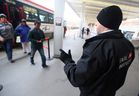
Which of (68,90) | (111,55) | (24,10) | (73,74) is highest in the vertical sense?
(24,10)

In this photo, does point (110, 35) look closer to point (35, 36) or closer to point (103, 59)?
point (103, 59)

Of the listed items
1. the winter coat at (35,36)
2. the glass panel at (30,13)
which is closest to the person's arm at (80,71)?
the winter coat at (35,36)

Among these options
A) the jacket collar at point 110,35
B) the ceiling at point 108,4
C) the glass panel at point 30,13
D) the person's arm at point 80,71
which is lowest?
the person's arm at point 80,71

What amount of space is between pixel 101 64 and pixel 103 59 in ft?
0.15

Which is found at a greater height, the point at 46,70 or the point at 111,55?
the point at 111,55

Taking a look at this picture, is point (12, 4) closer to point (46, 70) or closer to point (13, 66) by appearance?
point (13, 66)

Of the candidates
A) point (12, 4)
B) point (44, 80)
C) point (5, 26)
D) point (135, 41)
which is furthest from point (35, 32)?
point (135, 41)

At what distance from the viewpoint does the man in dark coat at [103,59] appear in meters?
1.21

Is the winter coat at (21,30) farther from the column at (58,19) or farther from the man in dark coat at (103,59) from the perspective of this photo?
the man in dark coat at (103,59)

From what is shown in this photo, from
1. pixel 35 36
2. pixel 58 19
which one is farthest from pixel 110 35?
pixel 58 19

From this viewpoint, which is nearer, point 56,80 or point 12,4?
point 56,80

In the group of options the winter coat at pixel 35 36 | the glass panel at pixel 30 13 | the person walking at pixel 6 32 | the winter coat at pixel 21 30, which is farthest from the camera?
the glass panel at pixel 30 13

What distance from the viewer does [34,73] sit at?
4562 mm

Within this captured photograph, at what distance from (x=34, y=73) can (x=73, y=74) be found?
343 cm
